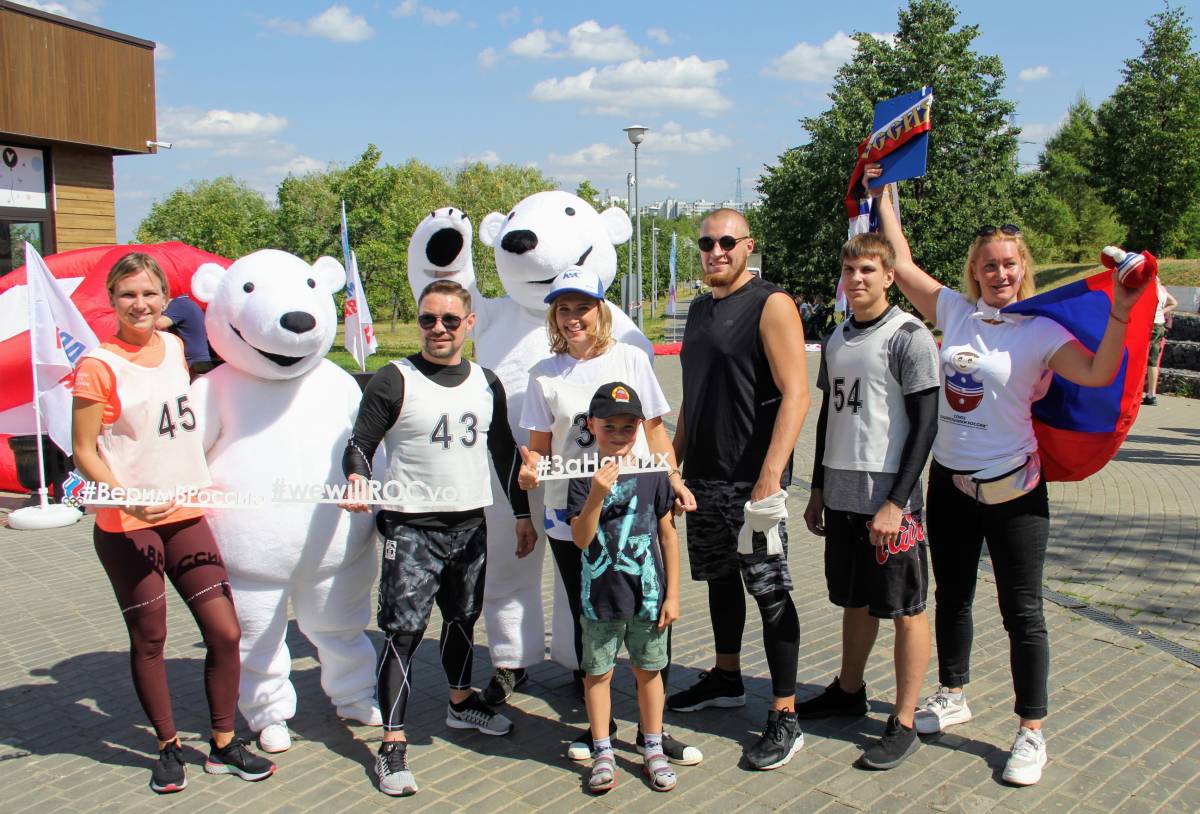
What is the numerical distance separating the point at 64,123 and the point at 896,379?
1196 centimetres

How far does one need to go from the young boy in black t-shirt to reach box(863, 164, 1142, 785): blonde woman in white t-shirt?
3.58 feet

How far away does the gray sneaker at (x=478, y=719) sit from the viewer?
3895 millimetres

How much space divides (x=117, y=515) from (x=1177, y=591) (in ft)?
19.1

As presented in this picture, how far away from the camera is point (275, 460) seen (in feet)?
12.2

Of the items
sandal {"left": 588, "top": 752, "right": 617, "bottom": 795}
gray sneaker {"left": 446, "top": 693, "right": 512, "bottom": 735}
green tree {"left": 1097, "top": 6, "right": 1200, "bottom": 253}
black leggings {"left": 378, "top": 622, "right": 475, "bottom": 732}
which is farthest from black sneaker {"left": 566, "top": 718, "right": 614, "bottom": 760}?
green tree {"left": 1097, "top": 6, "right": 1200, "bottom": 253}

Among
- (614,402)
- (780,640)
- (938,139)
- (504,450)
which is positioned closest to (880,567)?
(780,640)

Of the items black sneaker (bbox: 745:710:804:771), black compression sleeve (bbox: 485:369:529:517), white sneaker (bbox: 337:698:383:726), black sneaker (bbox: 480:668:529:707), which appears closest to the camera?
black sneaker (bbox: 745:710:804:771)

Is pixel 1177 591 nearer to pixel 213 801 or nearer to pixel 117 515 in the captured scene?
pixel 213 801

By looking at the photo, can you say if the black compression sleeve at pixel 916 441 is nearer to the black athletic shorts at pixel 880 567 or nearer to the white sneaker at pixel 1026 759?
the black athletic shorts at pixel 880 567

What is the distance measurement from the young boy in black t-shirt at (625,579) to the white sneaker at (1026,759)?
1.24m

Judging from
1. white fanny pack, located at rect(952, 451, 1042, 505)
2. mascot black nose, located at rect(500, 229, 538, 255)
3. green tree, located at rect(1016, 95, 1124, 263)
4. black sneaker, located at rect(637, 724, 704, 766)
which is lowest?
black sneaker, located at rect(637, 724, 704, 766)

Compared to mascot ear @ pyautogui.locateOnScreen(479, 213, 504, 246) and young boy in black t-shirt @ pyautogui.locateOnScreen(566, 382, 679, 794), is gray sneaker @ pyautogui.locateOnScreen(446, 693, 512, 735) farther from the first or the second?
mascot ear @ pyautogui.locateOnScreen(479, 213, 504, 246)

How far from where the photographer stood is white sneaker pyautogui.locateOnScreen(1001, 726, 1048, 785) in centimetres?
339

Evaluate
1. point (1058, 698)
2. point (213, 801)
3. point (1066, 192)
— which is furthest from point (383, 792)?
point (1066, 192)
